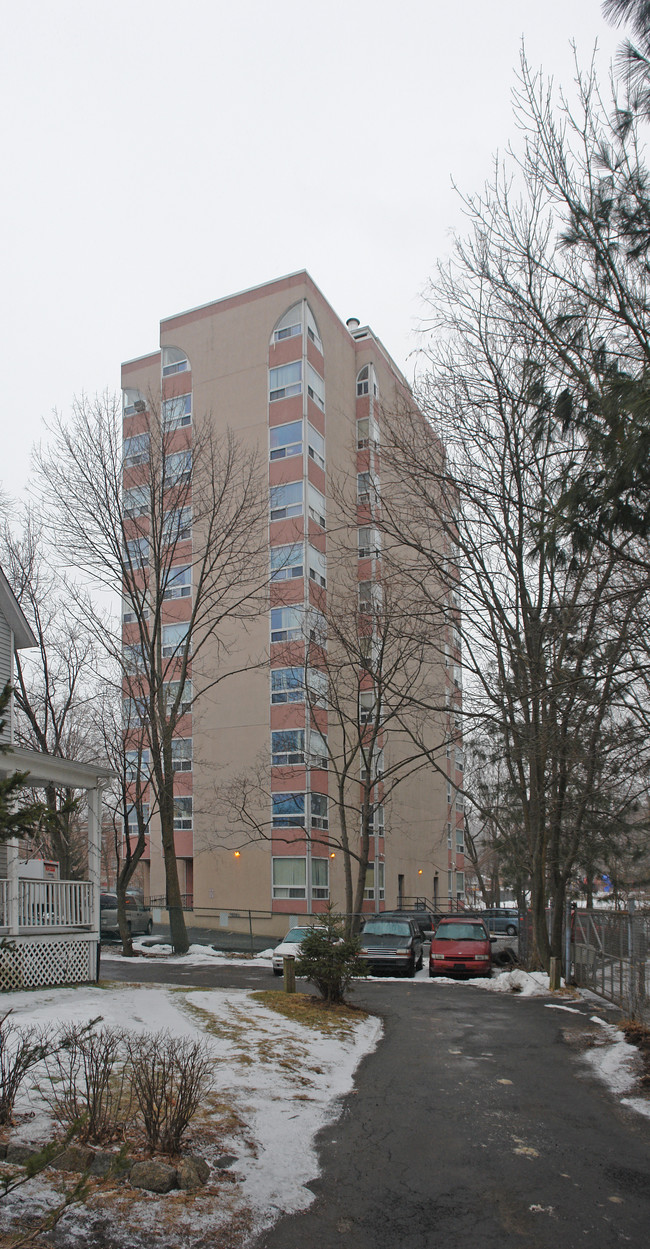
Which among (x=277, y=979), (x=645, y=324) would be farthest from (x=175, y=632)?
(x=645, y=324)

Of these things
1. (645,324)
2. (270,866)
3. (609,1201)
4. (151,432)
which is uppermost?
(151,432)

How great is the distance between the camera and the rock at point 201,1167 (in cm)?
554

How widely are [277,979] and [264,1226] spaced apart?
1486 cm

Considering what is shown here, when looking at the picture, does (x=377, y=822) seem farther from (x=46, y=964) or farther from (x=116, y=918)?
(x=46, y=964)

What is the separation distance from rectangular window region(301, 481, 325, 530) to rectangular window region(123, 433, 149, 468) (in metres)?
12.6

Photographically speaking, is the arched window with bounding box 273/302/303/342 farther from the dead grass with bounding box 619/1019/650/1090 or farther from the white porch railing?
the dead grass with bounding box 619/1019/650/1090

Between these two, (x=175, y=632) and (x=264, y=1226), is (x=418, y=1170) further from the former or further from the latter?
(x=175, y=632)

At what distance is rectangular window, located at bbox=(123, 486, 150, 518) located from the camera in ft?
85.3

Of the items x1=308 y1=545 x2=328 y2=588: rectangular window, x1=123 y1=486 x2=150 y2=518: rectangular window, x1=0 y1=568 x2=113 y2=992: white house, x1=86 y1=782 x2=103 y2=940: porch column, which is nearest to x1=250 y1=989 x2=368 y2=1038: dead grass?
x1=0 y1=568 x2=113 y2=992: white house

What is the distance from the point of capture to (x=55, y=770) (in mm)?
16469

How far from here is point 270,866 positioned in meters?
38.0

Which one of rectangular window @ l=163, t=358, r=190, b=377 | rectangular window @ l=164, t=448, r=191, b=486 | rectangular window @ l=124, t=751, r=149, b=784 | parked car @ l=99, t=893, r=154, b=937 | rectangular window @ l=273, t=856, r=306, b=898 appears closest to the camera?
rectangular window @ l=164, t=448, r=191, b=486

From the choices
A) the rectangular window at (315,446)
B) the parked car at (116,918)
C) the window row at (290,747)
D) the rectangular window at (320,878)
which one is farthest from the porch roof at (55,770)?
the rectangular window at (315,446)

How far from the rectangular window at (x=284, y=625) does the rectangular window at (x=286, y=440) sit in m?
7.03
